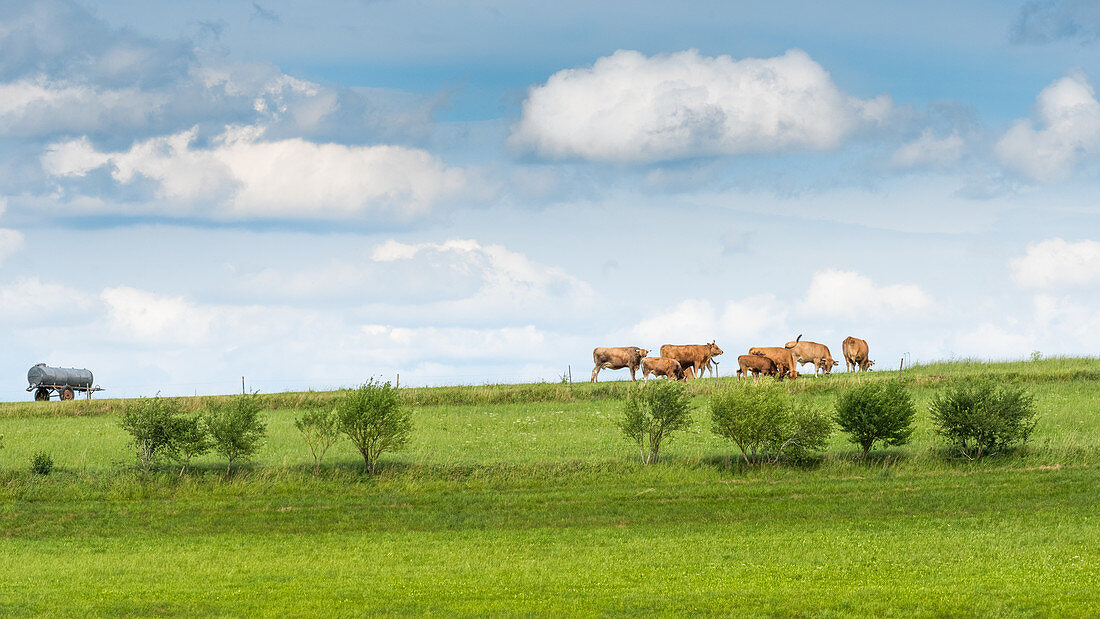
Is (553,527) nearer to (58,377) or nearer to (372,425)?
(372,425)

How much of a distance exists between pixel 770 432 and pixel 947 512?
977 cm

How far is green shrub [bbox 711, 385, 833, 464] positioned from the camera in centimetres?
4188

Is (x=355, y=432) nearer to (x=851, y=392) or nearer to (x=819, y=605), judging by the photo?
(x=851, y=392)

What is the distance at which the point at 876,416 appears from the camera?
140ft

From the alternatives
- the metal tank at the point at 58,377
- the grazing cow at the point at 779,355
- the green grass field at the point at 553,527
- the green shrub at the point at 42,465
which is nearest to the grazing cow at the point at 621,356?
the grazing cow at the point at 779,355

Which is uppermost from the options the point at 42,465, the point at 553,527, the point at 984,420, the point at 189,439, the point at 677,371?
the point at 677,371

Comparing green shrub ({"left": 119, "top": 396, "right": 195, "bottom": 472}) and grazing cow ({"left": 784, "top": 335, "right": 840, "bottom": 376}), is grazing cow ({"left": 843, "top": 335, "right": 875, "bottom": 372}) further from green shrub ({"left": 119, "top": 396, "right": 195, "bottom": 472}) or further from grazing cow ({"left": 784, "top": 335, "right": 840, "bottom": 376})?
green shrub ({"left": 119, "top": 396, "right": 195, "bottom": 472})

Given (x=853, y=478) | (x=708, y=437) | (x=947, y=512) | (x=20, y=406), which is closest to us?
(x=947, y=512)

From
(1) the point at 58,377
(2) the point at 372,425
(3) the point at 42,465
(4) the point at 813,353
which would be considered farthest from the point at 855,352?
(1) the point at 58,377

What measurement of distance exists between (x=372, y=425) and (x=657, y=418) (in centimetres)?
1202

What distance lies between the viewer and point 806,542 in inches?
1150

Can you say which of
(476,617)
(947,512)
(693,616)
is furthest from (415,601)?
(947,512)

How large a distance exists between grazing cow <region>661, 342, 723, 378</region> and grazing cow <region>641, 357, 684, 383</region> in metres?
3.02

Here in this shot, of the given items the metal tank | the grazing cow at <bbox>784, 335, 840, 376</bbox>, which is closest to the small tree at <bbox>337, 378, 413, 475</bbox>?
the grazing cow at <bbox>784, 335, 840, 376</bbox>
